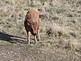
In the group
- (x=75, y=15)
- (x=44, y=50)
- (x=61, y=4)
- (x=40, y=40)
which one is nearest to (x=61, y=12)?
(x=75, y=15)

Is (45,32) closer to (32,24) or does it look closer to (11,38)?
(11,38)

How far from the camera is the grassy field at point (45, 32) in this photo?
1217 centimetres

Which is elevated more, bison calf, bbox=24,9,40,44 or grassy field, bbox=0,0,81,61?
bison calf, bbox=24,9,40,44

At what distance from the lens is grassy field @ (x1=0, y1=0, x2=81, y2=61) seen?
12172 millimetres

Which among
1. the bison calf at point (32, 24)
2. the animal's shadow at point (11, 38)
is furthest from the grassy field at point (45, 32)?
the bison calf at point (32, 24)

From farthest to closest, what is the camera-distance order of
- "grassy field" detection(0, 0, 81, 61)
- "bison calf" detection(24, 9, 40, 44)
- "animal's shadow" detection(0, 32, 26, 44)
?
"animal's shadow" detection(0, 32, 26, 44), "bison calf" detection(24, 9, 40, 44), "grassy field" detection(0, 0, 81, 61)

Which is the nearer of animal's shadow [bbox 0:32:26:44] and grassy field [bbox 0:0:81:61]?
grassy field [bbox 0:0:81:61]

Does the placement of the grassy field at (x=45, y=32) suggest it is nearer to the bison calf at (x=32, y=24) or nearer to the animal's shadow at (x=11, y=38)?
the animal's shadow at (x=11, y=38)

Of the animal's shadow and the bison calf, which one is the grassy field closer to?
the animal's shadow

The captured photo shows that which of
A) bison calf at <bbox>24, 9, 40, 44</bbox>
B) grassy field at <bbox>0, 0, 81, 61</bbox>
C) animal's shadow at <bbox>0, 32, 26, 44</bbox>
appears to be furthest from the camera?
animal's shadow at <bbox>0, 32, 26, 44</bbox>

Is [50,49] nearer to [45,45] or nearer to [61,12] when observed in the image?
[45,45]

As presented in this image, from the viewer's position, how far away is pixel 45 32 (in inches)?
587

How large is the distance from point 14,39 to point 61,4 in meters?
7.12

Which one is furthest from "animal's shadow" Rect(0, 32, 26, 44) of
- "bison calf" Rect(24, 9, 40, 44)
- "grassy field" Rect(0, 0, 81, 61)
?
"bison calf" Rect(24, 9, 40, 44)
